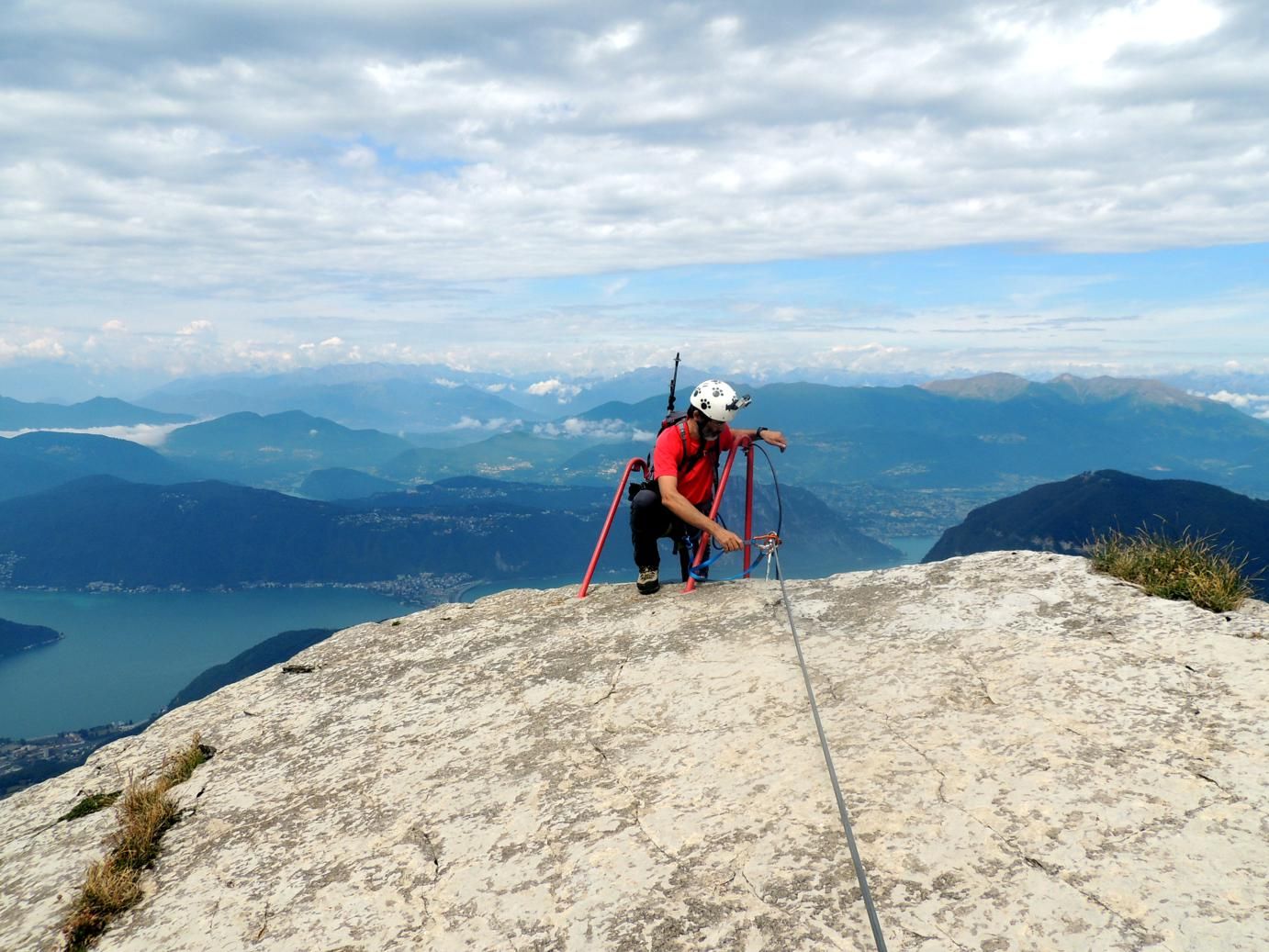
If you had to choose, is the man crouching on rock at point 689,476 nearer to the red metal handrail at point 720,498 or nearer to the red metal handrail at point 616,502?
the red metal handrail at point 720,498

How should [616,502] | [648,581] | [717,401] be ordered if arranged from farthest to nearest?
[616,502], [648,581], [717,401]

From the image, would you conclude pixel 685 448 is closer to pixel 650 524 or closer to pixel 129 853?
pixel 650 524

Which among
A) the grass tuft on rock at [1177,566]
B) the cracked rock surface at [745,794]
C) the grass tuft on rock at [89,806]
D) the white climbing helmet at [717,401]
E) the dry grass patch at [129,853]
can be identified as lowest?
the grass tuft on rock at [89,806]

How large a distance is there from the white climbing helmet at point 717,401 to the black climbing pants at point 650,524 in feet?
5.18

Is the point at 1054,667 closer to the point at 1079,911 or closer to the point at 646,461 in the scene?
the point at 1079,911

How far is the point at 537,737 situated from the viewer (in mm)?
7406

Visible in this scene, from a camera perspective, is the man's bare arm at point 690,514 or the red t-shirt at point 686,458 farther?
the red t-shirt at point 686,458

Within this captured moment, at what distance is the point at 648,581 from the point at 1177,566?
6.81 meters

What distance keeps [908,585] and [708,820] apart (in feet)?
18.3

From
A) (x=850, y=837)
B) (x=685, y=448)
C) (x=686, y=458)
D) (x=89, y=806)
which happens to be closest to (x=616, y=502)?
(x=686, y=458)

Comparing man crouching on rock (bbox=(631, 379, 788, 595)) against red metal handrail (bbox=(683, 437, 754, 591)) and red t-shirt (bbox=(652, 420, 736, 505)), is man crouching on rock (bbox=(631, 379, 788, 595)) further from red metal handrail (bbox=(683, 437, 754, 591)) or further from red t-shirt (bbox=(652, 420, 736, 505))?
red metal handrail (bbox=(683, 437, 754, 591))

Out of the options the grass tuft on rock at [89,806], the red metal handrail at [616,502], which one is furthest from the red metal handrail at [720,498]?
the grass tuft on rock at [89,806]

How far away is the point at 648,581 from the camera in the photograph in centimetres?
1125

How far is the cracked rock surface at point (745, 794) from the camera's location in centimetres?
457
